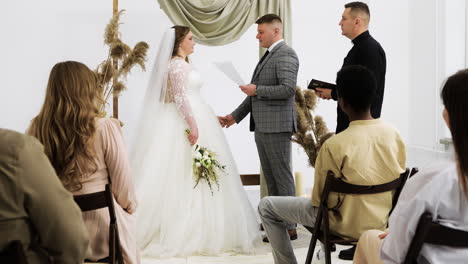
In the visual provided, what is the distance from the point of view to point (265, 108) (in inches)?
168

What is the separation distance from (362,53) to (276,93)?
70cm

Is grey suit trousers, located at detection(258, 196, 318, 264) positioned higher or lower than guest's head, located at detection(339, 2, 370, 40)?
lower

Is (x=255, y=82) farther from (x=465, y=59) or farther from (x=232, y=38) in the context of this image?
(x=465, y=59)

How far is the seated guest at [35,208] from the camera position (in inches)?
53.7

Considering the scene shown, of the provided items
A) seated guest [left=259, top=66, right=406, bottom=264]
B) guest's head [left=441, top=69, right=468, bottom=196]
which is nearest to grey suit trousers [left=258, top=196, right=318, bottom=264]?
seated guest [left=259, top=66, right=406, bottom=264]

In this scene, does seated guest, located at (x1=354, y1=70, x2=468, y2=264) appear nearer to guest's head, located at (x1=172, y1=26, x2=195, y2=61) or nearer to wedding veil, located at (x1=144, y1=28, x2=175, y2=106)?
wedding veil, located at (x1=144, y1=28, x2=175, y2=106)

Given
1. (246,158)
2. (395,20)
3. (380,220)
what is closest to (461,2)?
(395,20)

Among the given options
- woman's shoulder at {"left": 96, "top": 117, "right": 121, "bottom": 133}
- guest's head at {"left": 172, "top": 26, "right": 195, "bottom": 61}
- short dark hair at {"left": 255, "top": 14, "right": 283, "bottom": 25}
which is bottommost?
woman's shoulder at {"left": 96, "top": 117, "right": 121, "bottom": 133}

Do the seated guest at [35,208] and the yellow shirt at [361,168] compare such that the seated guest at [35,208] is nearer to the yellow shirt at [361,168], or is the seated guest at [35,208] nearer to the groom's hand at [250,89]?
the yellow shirt at [361,168]

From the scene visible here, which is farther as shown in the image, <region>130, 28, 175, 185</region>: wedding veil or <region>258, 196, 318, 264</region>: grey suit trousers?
<region>130, 28, 175, 185</region>: wedding veil

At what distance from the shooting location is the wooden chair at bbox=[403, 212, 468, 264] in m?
1.67

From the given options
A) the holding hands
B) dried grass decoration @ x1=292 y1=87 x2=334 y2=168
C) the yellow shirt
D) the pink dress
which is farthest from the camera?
the holding hands

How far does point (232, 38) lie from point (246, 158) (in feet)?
5.49

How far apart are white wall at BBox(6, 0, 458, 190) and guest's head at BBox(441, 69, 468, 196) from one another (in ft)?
12.1
